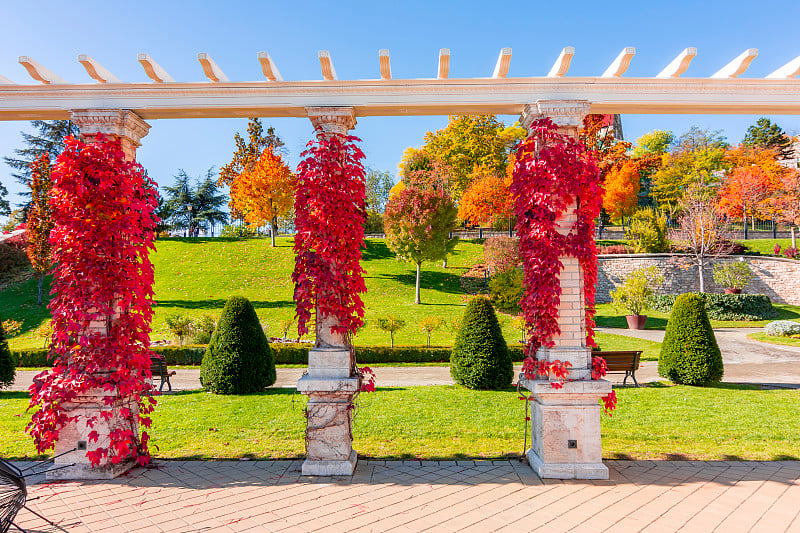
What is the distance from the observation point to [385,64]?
4.58 metres

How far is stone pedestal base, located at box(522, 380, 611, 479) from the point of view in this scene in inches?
175

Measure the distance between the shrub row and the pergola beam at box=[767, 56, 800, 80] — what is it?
951 cm

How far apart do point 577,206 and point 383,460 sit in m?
3.62

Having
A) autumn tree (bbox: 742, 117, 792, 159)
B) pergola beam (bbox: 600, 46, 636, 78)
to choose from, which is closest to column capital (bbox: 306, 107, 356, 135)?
pergola beam (bbox: 600, 46, 636, 78)

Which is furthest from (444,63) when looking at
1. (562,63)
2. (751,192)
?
(751,192)

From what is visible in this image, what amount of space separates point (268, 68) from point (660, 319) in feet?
72.8

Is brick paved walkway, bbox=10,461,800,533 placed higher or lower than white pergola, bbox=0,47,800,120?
lower

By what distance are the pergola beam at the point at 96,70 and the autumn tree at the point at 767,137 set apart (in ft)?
169

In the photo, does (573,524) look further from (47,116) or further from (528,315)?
(47,116)

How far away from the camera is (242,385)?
888cm

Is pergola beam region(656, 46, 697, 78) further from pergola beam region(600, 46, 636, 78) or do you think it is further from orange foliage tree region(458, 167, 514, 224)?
orange foliage tree region(458, 167, 514, 224)

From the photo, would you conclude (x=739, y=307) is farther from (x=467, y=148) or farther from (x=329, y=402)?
(x=329, y=402)

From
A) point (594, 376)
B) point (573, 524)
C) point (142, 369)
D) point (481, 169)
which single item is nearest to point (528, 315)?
point (594, 376)

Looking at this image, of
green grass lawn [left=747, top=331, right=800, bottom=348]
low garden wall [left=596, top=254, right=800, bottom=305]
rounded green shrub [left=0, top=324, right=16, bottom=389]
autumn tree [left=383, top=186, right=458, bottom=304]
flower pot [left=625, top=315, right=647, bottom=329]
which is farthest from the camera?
low garden wall [left=596, top=254, right=800, bottom=305]
